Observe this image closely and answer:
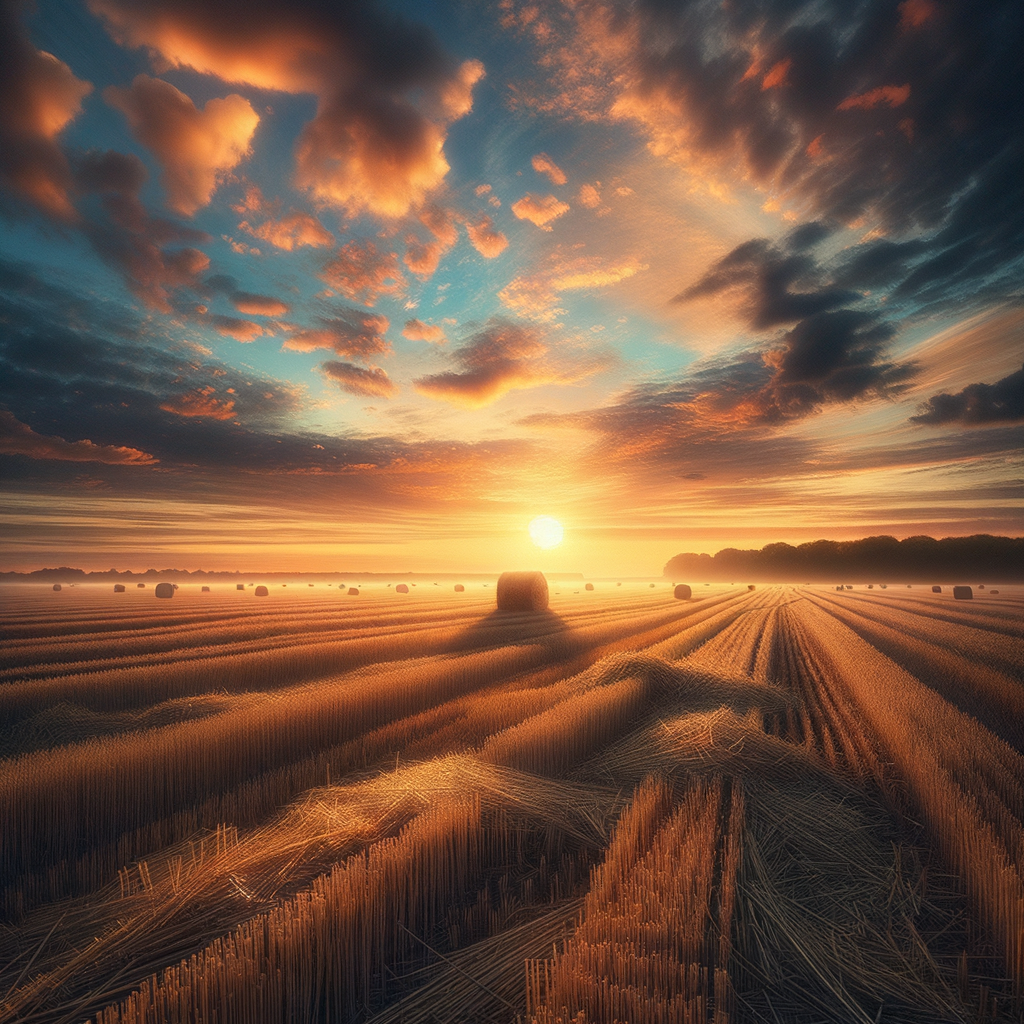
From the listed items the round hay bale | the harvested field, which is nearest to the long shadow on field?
the round hay bale

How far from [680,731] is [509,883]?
4.03 metres

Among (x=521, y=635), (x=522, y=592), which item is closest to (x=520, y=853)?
(x=521, y=635)

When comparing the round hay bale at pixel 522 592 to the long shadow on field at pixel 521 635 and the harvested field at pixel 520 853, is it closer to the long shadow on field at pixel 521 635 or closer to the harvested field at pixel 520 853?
the long shadow on field at pixel 521 635

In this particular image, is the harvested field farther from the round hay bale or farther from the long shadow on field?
the round hay bale

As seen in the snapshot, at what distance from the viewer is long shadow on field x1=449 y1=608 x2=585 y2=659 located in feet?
58.5

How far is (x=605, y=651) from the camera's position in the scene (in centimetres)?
1711

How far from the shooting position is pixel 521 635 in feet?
68.1

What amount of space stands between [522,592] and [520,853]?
1129 inches

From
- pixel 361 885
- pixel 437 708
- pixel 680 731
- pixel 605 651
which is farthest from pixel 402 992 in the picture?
pixel 605 651

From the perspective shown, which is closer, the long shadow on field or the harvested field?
the harvested field

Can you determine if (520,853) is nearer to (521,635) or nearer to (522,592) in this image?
(521,635)

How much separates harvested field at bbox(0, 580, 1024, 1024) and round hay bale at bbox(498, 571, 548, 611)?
2186cm

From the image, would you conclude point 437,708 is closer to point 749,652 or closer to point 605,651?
point 605,651

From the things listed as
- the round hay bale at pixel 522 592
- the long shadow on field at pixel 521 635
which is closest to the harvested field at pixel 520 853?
the long shadow on field at pixel 521 635
